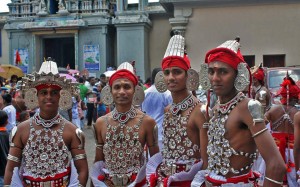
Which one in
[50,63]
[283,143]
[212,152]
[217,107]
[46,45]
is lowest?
[283,143]

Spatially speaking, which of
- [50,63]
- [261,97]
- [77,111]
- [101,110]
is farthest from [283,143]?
[101,110]

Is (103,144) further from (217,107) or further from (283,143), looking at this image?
(283,143)

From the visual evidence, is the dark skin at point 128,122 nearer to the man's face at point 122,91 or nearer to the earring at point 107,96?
the man's face at point 122,91

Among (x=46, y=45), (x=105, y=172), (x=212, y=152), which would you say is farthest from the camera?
(x=46, y=45)

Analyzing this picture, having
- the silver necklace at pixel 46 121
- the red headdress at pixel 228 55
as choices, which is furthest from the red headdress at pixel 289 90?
the silver necklace at pixel 46 121

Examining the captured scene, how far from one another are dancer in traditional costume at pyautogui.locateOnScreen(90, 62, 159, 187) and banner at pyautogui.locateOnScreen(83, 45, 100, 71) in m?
18.7

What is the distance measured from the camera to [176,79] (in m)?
4.28

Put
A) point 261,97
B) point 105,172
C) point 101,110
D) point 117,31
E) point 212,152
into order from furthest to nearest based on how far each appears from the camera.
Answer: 1. point 117,31
2. point 101,110
3. point 261,97
4. point 105,172
5. point 212,152

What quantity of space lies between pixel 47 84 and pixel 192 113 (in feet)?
4.53

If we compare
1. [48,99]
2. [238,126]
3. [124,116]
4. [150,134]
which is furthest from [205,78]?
[48,99]

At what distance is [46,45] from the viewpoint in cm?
2491

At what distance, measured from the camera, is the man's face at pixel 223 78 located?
10.6ft

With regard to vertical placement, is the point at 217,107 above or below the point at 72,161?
above

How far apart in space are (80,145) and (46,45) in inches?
856
